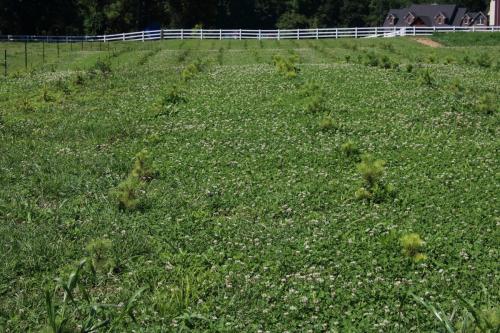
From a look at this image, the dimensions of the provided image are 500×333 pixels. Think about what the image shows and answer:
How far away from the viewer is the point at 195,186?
935 centimetres

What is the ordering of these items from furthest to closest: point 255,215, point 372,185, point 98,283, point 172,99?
1. point 172,99
2. point 372,185
3. point 255,215
4. point 98,283

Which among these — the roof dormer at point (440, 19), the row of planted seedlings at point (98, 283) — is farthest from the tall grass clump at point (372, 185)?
the roof dormer at point (440, 19)

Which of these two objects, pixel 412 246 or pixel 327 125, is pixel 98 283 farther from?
pixel 327 125

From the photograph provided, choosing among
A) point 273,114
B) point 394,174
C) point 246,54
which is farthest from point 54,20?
point 394,174

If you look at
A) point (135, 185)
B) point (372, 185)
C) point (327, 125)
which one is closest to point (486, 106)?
point (327, 125)

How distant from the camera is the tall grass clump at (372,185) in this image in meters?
8.54

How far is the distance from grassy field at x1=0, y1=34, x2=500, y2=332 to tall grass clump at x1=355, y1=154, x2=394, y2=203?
0.03 metres

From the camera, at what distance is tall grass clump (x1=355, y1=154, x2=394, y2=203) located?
8539 millimetres

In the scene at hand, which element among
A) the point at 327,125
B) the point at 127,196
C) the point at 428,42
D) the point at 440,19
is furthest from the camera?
the point at 440,19

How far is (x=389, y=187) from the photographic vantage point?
28.0 feet

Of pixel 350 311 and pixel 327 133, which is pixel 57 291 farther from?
pixel 327 133

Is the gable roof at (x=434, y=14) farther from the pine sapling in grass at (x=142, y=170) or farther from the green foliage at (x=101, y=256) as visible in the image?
the green foliage at (x=101, y=256)

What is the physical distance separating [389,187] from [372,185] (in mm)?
412

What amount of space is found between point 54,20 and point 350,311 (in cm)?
7408
